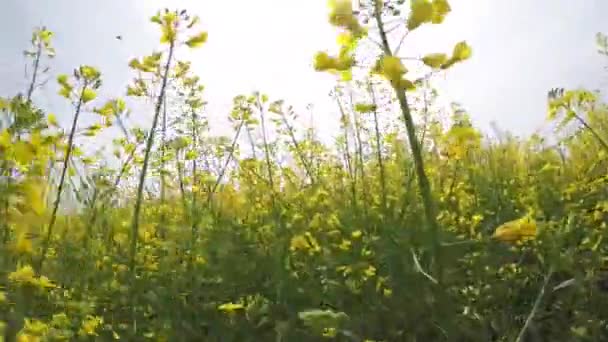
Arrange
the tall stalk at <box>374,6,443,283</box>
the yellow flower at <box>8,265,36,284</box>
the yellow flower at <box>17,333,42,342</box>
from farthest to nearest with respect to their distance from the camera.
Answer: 1. the yellow flower at <box>8,265,36,284</box>
2. the tall stalk at <box>374,6,443,283</box>
3. the yellow flower at <box>17,333,42,342</box>

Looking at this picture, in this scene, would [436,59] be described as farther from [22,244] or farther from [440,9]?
[22,244]

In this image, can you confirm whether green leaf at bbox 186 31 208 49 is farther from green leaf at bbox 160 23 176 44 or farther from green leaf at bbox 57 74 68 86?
green leaf at bbox 57 74 68 86

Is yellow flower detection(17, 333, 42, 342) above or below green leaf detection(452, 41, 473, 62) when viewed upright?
below

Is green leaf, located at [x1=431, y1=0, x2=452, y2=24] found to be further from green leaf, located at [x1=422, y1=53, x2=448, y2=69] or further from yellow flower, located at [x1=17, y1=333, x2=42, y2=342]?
yellow flower, located at [x1=17, y1=333, x2=42, y2=342]

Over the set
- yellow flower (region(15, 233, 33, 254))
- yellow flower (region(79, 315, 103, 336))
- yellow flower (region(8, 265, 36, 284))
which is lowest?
yellow flower (region(79, 315, 103, 336))

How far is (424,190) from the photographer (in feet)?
4.87

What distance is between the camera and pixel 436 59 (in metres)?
1.87

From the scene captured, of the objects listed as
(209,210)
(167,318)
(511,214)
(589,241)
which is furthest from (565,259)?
(209,210)

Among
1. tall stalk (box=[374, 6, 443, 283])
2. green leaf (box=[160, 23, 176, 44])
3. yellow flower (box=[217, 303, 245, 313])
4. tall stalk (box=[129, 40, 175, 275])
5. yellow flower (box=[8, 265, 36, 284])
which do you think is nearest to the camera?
tall stalk (box=[374, 6, 443, 283])

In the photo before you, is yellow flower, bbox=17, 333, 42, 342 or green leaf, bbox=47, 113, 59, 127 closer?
yellow flower, bbox=17, 333, 42, 342

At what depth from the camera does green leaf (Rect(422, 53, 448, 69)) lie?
1.86 meters

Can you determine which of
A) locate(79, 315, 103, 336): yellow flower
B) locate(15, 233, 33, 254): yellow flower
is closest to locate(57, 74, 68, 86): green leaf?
locate(79, 315, 103, 336): yellow flower

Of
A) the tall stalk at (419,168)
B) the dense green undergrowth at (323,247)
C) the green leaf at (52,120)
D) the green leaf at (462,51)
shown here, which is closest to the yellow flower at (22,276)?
the dense green undergrowth at (323,247)

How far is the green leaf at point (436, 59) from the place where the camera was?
1.86 metres
